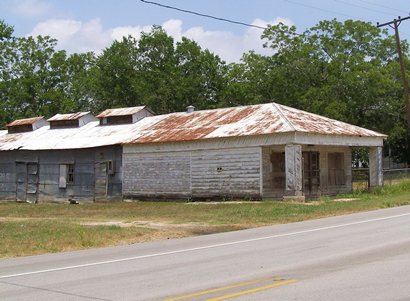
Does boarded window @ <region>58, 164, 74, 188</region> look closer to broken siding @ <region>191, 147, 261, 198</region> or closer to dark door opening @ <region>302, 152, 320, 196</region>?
broken siding @ <region>191, 147, 261, 198</region>

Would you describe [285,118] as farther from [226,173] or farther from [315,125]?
[226,173]

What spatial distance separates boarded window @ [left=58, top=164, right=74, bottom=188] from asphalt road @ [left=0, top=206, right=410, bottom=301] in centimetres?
2178

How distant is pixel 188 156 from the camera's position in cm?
2888

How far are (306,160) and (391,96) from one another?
2172cm

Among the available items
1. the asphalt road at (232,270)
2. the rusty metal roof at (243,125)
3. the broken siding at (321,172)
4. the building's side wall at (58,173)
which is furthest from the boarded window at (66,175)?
the asphalt road at (232,270)

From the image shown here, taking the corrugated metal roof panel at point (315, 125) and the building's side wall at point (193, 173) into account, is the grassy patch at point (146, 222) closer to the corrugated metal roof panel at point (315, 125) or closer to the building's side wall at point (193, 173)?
the building's side wall at point (193, 173)

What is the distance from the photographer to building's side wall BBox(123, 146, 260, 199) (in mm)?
26891

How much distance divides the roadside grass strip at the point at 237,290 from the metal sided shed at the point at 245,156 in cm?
1739

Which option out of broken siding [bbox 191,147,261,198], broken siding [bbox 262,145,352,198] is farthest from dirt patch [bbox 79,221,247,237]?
broken siding [bbox 262,145,352,198]

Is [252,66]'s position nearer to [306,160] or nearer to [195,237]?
[306,160]

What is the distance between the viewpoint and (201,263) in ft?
32.5

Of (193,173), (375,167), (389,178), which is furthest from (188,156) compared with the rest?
(389,178)

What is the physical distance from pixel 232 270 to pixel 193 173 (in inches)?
781

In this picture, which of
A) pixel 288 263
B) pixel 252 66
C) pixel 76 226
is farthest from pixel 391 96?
pixel 288 263
